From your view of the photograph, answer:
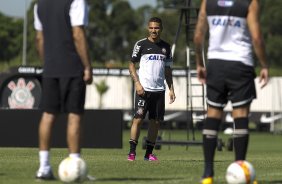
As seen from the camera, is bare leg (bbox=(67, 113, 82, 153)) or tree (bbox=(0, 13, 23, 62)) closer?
bare leg (bbox=(67, 113, 82, 153))

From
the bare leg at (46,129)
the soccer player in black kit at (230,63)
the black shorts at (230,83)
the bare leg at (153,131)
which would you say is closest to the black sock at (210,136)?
the soccer player in black kit at (230,63)

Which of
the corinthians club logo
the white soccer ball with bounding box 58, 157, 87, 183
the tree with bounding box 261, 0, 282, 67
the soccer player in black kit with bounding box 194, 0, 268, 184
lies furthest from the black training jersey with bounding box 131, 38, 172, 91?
the tree with bounding box 261, 0, 282, 67

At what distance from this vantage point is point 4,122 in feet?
77.4

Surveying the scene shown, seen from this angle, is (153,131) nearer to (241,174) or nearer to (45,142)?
(45,142)

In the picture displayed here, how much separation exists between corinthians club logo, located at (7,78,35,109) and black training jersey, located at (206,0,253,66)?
17537 mm

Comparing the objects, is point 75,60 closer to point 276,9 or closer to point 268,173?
point 268,173

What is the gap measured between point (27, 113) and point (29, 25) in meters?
90.0

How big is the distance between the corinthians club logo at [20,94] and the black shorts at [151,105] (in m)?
11.8

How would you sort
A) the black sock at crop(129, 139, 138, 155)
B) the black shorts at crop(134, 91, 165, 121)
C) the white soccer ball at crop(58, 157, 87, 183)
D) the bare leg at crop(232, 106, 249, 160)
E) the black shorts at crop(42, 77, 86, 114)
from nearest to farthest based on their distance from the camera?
the white soccer ball at crop(58, 157, 87, 183) → the bare leg at crop(232, 106, 249, 160) → the black shorts at crop(42, 77, 86, 114) → the black sock at crop(129, 139, 138, 155) → the black shorts at crop(134, 91, 165, 121)

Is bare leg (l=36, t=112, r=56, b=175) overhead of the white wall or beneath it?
overhead

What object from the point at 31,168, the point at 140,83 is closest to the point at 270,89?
the point at 140,83

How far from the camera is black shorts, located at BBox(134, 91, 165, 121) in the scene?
1691 centimetres

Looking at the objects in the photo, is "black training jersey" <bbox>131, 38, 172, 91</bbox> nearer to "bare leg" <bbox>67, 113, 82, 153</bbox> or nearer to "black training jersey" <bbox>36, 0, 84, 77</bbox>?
"black training jersey" <bbox>36, 0, 84, 77</bbox>

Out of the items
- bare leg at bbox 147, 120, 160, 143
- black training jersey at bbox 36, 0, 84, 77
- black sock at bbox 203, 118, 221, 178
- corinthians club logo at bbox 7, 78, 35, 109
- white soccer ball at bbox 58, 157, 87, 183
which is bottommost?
corinthians club logo at bbox 7, 78, 35, 109
